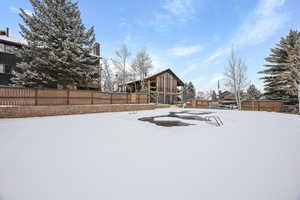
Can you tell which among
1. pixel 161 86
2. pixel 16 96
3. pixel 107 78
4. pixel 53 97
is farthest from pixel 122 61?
pixel 16 96

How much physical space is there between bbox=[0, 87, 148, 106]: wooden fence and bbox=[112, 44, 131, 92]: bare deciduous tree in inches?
520

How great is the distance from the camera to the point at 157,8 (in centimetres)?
1248

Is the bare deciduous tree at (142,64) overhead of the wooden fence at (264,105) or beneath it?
overhead

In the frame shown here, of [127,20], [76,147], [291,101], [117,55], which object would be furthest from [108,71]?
[291,101]

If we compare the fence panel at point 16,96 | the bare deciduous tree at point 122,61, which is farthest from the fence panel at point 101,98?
the bare deciduous tree at point 122,61

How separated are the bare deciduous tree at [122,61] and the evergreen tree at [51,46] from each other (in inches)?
506

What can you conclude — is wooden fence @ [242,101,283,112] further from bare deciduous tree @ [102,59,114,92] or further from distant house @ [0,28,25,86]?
distant house @ [0,28,25,86]

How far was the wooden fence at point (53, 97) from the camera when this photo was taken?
7.13 metres

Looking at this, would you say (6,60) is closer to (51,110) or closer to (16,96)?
(16,96)

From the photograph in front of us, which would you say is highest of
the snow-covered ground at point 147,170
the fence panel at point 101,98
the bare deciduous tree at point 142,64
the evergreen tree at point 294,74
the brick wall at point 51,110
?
the bare deciduous tree at point 142,64

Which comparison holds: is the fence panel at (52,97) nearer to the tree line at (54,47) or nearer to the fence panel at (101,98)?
the fence panel at (101,98)

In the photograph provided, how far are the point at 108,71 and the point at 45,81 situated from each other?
18.5 meters

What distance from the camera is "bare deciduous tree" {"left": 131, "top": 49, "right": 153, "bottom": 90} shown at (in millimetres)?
25141

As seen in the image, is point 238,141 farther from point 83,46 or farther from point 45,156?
point 83,46
